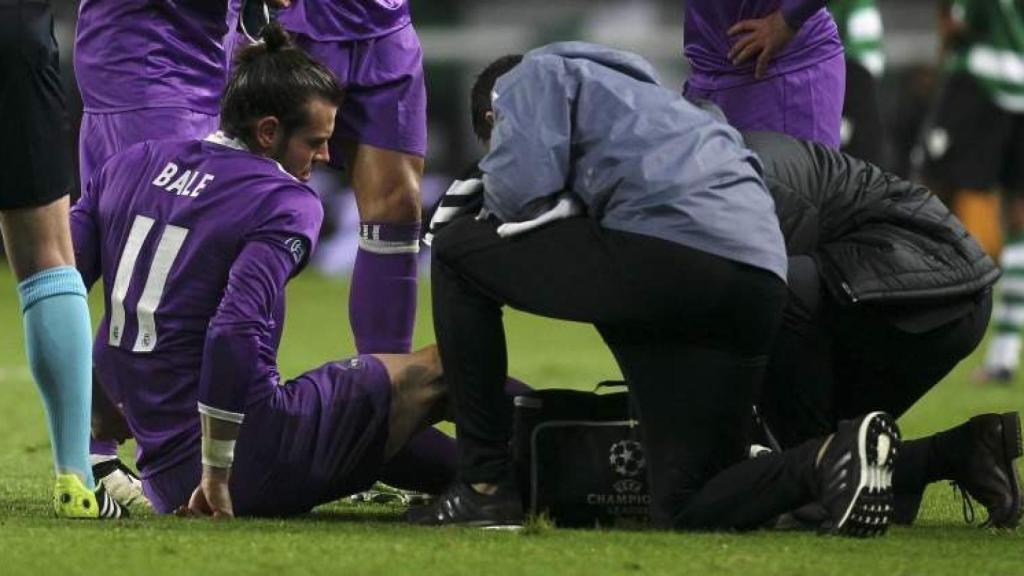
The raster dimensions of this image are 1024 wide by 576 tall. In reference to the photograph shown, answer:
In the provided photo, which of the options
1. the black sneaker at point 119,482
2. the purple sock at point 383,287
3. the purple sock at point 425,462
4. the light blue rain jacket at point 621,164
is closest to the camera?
the light blue rain jacket at point 621,164

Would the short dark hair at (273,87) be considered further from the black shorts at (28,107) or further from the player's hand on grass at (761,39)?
the player's hand on grass at (761,39)

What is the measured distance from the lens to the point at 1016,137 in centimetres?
1034

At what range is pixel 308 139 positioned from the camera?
5105 millimetres

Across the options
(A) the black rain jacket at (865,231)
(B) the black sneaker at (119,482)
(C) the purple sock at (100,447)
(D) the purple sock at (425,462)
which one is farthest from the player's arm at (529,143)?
(C) the purple sock at (100,447)

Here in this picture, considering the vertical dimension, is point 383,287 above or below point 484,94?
below

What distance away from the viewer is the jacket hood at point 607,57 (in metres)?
4.71

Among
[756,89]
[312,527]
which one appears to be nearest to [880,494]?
[312,527]

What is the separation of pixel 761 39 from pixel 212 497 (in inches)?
82.9

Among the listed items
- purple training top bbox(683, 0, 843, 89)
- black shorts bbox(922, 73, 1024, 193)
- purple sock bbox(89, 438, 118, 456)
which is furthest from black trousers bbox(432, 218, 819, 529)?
black shorts bbox(922, 73, 1024, 193)

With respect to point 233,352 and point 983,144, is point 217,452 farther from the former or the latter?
point 983,144

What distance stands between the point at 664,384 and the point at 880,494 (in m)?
0.52

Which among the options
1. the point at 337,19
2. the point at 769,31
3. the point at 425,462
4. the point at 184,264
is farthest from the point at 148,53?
the point at 769,31

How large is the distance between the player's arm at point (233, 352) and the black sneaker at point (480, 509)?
0.49 metres

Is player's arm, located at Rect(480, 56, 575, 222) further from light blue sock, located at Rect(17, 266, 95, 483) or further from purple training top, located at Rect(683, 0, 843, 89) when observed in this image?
purple training top, located at Rect(683, 0, 843, 89)
